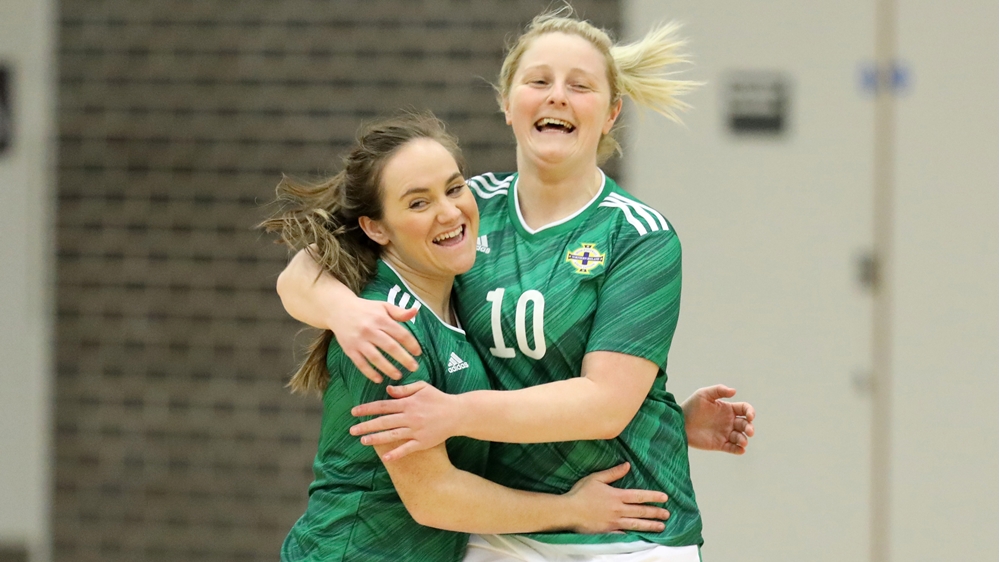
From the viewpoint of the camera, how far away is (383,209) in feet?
7.52

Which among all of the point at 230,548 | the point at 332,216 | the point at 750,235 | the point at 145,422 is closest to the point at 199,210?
the point at 145,422

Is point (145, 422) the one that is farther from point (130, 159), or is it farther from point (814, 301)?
point (814, 301)

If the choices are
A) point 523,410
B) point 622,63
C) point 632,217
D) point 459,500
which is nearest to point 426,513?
point 459,500

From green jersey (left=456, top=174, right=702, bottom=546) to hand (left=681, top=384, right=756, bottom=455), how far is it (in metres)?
0.28

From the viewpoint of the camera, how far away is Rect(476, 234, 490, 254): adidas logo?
2.46 meters

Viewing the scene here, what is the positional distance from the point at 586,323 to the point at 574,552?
18.9 inches

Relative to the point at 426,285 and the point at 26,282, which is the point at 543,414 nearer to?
the point at 426,285

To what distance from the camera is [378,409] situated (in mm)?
2059

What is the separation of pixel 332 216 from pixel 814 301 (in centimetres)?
346

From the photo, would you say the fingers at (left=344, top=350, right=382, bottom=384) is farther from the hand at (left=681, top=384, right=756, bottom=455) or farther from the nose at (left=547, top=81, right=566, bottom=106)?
the hand at (left=681, top=384, right=756, bottom=455)

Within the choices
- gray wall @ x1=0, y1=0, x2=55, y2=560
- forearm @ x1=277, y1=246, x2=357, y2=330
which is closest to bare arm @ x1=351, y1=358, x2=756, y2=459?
forearm @ x1=277, y1=246, x2=357, y2=330

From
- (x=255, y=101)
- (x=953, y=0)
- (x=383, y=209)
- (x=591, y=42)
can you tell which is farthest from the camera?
(x=255, y=101)

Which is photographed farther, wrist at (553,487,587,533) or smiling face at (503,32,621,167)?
smiling face at (503,32,621,167)

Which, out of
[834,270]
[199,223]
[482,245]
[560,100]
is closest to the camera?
[560,100]
